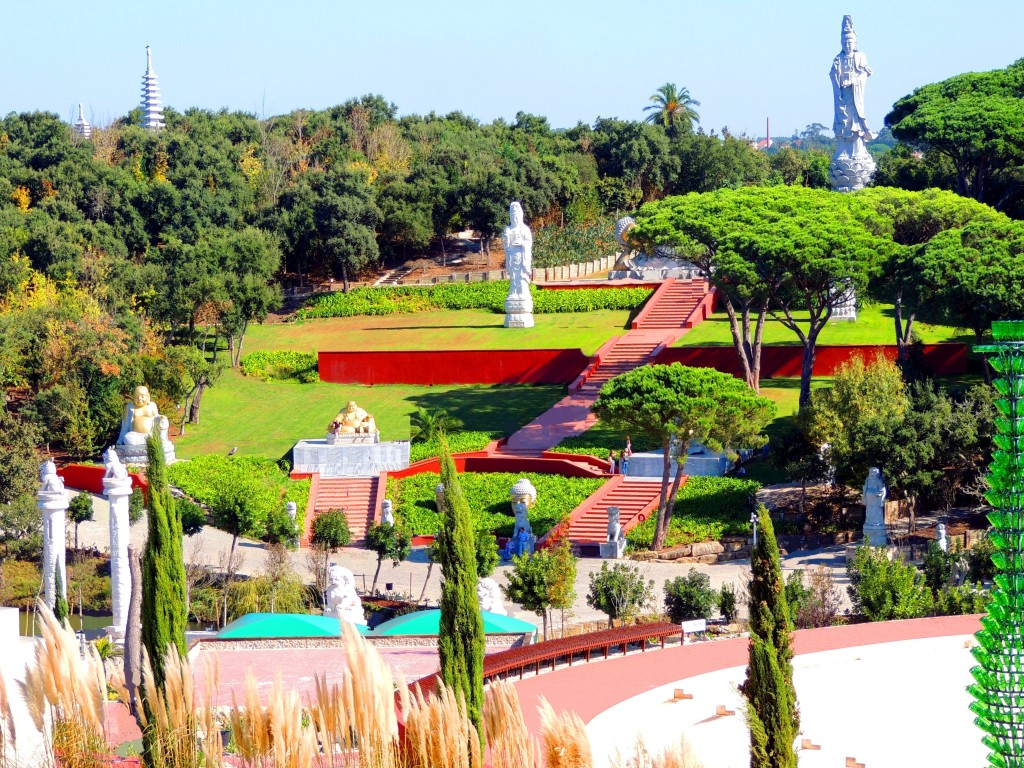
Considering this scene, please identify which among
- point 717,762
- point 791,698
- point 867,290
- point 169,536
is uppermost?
point 867,290

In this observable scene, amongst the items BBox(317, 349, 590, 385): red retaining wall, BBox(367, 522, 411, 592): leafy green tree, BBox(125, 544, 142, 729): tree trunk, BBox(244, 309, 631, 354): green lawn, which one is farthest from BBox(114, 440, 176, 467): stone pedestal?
BBox(125, 544, 142, 729): tree trunk

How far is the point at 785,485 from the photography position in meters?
38.2

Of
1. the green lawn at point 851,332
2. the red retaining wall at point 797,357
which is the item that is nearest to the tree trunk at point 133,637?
the red retaining wall at point 797,357

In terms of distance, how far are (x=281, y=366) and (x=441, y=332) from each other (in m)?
5.61

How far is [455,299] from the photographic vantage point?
5897cm

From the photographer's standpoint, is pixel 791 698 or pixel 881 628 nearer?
pixel 791 698

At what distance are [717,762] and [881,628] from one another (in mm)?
7064

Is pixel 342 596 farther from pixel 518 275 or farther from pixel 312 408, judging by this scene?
pixel 518 275

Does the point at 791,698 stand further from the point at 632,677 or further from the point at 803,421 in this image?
the point at 803,421

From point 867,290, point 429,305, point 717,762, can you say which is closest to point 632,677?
point 717,762

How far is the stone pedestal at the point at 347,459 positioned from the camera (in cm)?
4112

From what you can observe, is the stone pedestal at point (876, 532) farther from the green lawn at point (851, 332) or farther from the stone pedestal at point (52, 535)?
the stone pedestal at point (52, 535)

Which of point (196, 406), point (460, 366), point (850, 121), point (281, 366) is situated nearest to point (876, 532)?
point (460, 366)

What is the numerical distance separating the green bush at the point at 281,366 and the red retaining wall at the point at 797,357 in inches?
432
